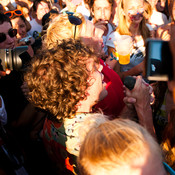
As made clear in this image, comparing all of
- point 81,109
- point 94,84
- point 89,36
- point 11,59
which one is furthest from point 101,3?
point 81,109

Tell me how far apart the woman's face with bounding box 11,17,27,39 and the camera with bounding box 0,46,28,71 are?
1.59 m

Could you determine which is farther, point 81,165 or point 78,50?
point 78,50

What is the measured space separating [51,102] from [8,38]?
122 centimetres

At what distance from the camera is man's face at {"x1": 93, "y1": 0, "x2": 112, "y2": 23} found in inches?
109

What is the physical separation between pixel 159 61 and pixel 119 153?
14.8 inches

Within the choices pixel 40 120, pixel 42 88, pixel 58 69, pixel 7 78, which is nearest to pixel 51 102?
pixel 42 88

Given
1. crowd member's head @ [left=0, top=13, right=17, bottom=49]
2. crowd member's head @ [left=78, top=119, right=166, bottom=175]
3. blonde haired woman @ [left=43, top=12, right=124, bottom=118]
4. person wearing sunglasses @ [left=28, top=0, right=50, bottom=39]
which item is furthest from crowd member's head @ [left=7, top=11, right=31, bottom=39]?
crowd member's head @ [left=78, top=119, right=166, bottom=175]

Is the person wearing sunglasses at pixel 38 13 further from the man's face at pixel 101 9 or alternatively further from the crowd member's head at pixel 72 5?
the man's face at pixel 101 9

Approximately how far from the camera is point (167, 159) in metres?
1.05

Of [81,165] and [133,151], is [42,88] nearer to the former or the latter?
[81,165]

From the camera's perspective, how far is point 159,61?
64 cm

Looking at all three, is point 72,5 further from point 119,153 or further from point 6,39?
point 119,153

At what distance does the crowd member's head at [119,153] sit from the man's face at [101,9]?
2362 millimetres

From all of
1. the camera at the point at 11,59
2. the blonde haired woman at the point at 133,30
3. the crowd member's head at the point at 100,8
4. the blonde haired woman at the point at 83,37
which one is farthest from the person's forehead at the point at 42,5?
the camera at the point at 11,59
